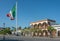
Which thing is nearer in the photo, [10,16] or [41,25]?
[10,16]

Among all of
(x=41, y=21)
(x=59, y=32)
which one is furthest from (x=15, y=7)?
(x=41, y=21)

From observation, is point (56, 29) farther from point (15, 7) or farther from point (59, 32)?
point (15, 7)

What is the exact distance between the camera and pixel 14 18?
1205 inches

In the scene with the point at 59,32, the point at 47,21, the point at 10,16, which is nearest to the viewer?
the point at 10,16

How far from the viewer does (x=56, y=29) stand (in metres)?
74.1

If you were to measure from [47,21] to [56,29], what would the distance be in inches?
638

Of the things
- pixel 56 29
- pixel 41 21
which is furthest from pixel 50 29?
pixel 41 21

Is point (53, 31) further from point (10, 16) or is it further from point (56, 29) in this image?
point (10, 16)

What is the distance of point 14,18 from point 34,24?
228 feet

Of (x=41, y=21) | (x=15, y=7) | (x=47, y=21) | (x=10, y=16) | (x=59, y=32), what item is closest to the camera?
(x=15, y=7)

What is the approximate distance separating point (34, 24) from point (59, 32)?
30497mm

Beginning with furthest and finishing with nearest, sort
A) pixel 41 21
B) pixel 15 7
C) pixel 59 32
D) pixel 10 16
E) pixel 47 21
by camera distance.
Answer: pixel 41 21
pixel 47 21
pixel 59 32
pixel 10 16
pixel 15 7

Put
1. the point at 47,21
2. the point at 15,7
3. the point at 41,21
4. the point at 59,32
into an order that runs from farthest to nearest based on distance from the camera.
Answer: the point at 41,21, the point at 47,21, the point at 59,32, the point at 15,7

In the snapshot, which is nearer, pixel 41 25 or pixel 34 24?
pixel 41 25
